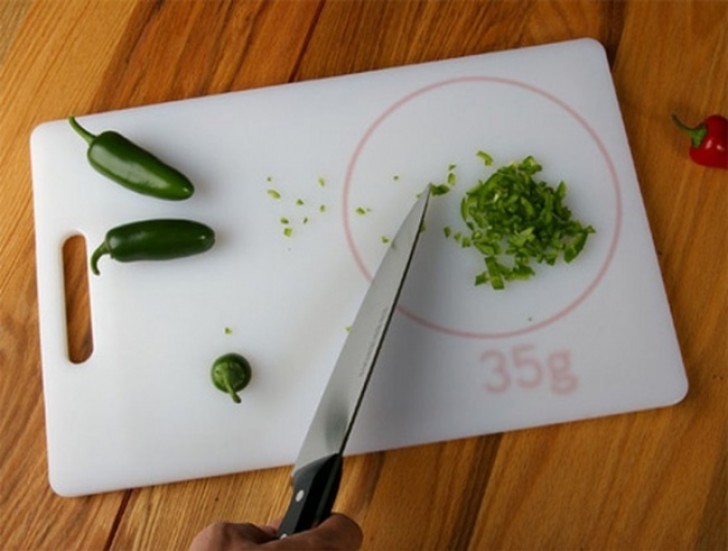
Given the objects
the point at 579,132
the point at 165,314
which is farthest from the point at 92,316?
the point at 579,132

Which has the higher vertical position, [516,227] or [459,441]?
[516,227]

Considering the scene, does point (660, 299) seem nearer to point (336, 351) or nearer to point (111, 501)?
point (336, 351)

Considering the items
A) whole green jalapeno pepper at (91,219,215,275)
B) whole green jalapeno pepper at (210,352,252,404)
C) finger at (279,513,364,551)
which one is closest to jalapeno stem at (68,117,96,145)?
whole green jalapeno pepper at (91,219,215,275)

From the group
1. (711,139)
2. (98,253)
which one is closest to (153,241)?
(98,253)

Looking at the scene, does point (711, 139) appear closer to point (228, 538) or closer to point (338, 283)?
point (338, 283)

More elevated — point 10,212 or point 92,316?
point 10,212

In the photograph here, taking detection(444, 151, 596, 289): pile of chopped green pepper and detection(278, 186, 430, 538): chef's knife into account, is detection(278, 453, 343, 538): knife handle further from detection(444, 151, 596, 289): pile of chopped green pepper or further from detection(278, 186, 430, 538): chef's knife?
detection(444, 151, 596, 289): pile of chopped green pepper
